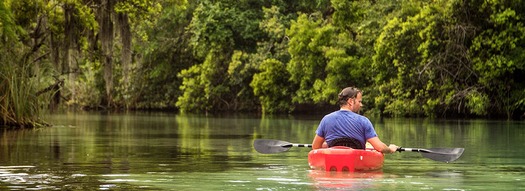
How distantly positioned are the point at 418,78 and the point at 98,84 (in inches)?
1402

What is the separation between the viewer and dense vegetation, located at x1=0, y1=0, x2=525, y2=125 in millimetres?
37156

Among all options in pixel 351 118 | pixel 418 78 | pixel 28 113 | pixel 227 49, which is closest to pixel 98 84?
pixel 227 49

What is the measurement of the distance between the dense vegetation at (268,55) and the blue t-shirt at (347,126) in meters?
14.5

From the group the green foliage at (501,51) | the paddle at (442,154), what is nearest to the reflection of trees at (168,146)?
the paddle at (442,154)

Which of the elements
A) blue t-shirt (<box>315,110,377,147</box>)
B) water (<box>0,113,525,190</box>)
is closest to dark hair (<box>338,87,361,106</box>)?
blue t-shirt (<box>315,110,377,147</box>)

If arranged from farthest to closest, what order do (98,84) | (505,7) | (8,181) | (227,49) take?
1. (98,84)
2. (227,49)
3. (505,7)
4. (8,181)

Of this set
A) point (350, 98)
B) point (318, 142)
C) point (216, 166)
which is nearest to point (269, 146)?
point (216, 166)

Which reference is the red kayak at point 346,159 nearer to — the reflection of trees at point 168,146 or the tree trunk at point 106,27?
the reflection of trees at point 168,146

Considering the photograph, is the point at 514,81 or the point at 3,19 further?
the point at 514,81

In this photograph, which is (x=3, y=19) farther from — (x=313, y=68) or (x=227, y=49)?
(x=227, y=49)

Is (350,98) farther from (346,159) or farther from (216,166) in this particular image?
(216,166)

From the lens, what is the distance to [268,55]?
6397 cm

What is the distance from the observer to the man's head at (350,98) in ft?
55.0

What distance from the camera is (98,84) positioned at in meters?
79.9
